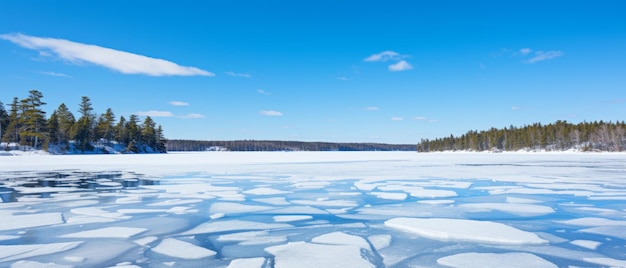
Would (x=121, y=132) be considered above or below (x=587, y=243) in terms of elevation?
above

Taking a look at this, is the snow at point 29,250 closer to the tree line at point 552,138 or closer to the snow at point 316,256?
the snow at point 316,256

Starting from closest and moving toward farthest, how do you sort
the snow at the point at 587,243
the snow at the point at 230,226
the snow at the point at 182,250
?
the snow at the point at 182,250 < the snow at the point at 587,243 < the snow at the point at 230,226

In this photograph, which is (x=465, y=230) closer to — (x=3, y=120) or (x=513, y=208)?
(x=513, y=208)

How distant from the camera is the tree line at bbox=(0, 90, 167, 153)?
157 ft

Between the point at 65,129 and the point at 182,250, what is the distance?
2412 inches

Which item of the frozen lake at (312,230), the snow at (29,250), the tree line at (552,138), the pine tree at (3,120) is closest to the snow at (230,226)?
the frozen lake at (312,230)

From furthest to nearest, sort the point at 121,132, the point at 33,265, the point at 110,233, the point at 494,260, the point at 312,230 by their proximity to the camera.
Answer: the point at 121,132, the point at 312,230, the point at 110,233, the point at 494,260, the point at 33,265

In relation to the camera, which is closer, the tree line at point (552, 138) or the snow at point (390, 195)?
the snow at point (390, 195)

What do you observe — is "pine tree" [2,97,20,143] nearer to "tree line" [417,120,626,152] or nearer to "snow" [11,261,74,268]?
"snow" [11,261,74,268]

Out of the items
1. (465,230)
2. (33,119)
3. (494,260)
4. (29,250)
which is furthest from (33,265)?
(33,119)

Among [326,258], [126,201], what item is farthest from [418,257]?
[126,201]

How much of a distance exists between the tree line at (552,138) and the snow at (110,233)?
90.6 m

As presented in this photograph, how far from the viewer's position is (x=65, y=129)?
53.9 meters

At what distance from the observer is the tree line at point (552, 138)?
76.9 m
